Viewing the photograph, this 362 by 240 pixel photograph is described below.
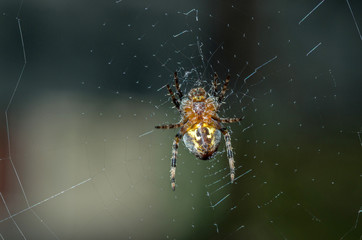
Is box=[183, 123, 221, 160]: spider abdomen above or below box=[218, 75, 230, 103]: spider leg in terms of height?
below

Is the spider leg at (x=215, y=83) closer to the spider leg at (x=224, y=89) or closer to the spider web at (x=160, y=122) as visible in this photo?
the spider leg at (x=224, y=89)

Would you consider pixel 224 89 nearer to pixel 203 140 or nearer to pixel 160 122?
pixel 203 140

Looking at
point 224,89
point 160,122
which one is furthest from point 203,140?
point 160,122

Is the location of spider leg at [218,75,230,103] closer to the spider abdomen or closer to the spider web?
the spider abdomen

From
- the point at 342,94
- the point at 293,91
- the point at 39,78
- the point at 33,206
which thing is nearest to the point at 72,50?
the point at 39,78

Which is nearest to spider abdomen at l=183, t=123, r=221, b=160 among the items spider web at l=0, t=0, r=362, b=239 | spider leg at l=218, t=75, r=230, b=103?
spider leg at l=218, t=75, r=230, b=103

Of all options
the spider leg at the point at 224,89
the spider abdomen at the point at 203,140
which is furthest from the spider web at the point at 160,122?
the spider abdomen at the point at 203,140
